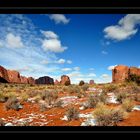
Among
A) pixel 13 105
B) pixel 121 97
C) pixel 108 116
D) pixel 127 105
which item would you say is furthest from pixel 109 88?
pixel 108 116

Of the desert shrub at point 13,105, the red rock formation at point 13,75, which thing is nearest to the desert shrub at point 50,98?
the desert shrub at point 13,105

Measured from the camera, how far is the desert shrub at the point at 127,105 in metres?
6.58

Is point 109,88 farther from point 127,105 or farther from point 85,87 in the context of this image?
point 127,105

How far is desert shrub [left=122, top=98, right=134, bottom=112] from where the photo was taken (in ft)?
21.6

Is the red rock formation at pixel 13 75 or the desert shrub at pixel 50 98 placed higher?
the red rock formation at pixel 13 75

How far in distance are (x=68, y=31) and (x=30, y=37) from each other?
0.94m

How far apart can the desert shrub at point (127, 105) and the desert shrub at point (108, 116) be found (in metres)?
0.39

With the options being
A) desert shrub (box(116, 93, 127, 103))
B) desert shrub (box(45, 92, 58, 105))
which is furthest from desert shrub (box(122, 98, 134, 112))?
desert shrub (box(45, 92, 58, 105))

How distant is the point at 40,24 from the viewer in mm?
6961

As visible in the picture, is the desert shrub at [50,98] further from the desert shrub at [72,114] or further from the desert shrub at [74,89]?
the desert shrub at [72,114]

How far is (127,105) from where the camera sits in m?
6.73
